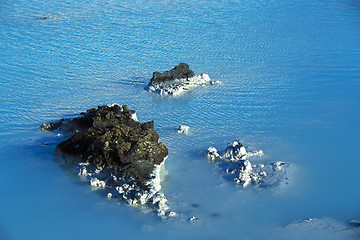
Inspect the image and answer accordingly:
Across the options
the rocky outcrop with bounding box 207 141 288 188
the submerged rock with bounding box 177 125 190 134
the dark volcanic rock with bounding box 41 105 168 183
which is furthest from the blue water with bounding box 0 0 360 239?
the dark volcanic rock with bounding box 41 105 168 183

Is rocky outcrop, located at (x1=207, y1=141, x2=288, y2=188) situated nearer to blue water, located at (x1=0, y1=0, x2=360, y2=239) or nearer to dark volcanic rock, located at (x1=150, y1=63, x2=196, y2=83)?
blue water, located at (x1=0, y1=0, x2=360, y2=239)

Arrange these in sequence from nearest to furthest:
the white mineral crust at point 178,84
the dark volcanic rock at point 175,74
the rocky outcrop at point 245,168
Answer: the rocky outcrop at point 245,168 → the white mineral crust at point 178,84 → the dark volcanic rock at point 175,74

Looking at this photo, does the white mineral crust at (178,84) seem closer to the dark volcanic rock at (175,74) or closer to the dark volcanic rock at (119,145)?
the dark volcanic rock at (175,74)

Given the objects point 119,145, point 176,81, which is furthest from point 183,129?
point 176,81

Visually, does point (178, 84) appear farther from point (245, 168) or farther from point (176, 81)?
point (245, 168)

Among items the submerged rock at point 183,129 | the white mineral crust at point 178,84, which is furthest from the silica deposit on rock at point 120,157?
the white mineral crust at point 178,84

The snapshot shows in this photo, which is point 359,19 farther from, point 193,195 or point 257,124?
point 193,195
